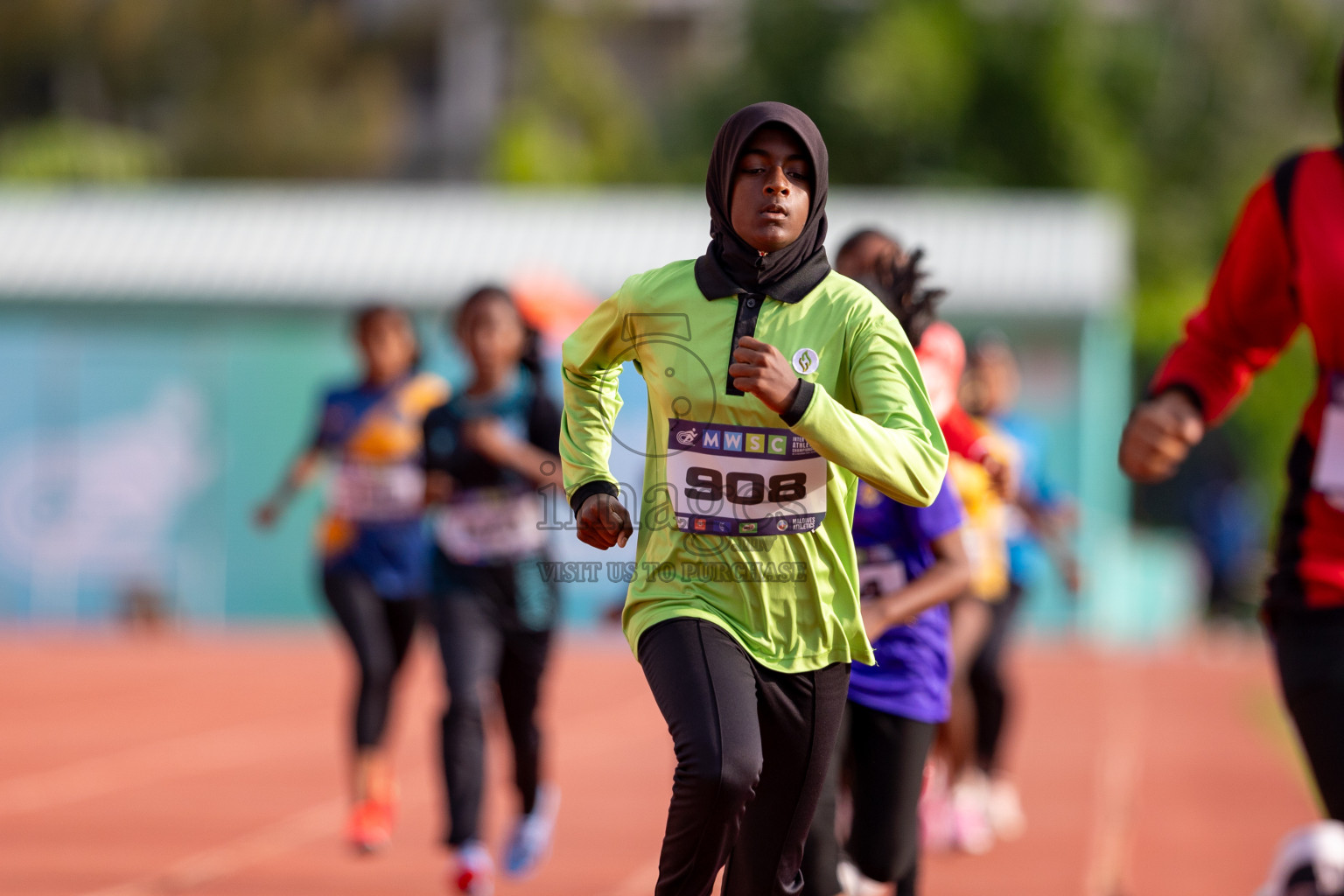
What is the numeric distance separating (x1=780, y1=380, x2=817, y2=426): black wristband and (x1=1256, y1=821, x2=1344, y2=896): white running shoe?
4.12 ft

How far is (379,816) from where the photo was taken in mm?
7793

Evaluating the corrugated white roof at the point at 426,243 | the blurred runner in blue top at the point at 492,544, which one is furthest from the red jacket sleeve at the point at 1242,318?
the corrugated white roof at the point at 426,243

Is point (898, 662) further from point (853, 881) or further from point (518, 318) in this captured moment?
point (518, 318)

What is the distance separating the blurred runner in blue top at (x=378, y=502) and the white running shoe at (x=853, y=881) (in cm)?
284

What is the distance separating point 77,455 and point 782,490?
67.4 ft

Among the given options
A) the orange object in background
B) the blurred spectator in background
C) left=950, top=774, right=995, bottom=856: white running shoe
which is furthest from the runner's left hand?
the blurred spectator in background

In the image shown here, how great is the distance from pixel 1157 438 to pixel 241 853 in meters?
5.81

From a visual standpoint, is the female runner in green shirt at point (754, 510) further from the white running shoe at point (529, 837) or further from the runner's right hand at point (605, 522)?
the white running shoe at point (529, 837)

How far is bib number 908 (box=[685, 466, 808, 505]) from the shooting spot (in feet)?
13.4

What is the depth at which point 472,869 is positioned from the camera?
6797mm

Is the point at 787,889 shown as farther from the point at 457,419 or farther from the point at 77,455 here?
the point at 77,455

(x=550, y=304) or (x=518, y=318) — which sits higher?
(x=550, y=304)

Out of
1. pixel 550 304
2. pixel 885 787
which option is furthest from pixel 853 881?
pixel 550 304

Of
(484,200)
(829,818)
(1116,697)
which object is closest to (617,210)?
(484,200)
